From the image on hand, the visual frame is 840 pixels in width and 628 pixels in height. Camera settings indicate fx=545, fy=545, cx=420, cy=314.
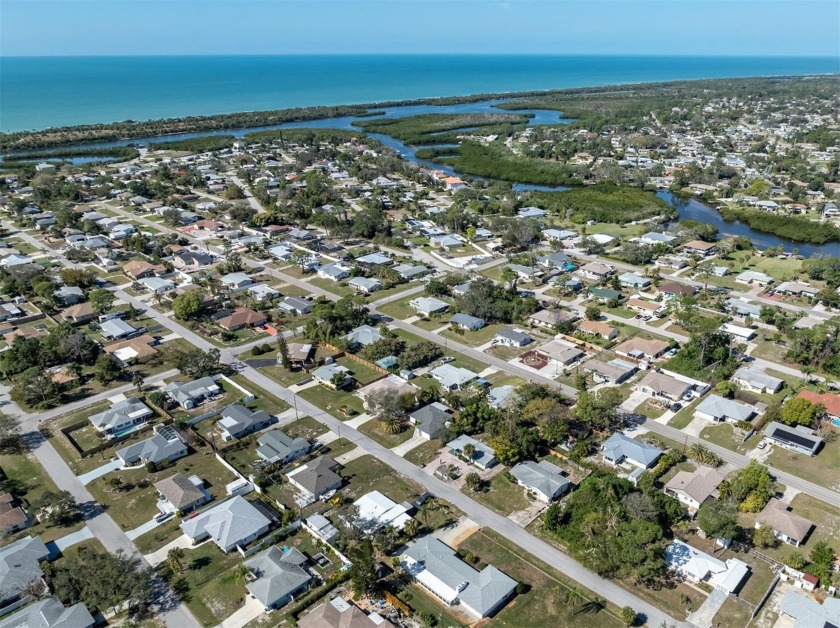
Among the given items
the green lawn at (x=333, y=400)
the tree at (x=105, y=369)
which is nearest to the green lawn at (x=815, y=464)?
the green lawn at (x=333, y=400)

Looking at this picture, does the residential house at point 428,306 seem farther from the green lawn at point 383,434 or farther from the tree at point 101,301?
the tree at point 101,301

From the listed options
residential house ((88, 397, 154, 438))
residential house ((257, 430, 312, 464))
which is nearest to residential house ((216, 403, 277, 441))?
residential house ((257, 430, 312, 464))

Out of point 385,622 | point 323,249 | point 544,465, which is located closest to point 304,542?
point 385,622

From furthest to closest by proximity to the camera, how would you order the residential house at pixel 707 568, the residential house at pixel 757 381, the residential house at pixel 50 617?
1. the residential house at pixel 757 381
2. the residential house at pixel 707 568
3. the residential house at pixel 50 617

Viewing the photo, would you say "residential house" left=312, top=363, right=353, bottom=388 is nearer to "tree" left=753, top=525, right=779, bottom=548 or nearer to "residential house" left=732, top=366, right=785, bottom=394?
"tree" left=753, top=525, right=779, bottom=548

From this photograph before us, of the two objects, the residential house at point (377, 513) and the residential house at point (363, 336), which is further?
the residential house at point (363, 336)

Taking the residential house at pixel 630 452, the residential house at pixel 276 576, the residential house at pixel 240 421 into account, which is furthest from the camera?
the residential house at pixel 240 421

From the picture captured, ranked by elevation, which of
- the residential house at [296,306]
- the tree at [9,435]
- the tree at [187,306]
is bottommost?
the tree at [9,435]
